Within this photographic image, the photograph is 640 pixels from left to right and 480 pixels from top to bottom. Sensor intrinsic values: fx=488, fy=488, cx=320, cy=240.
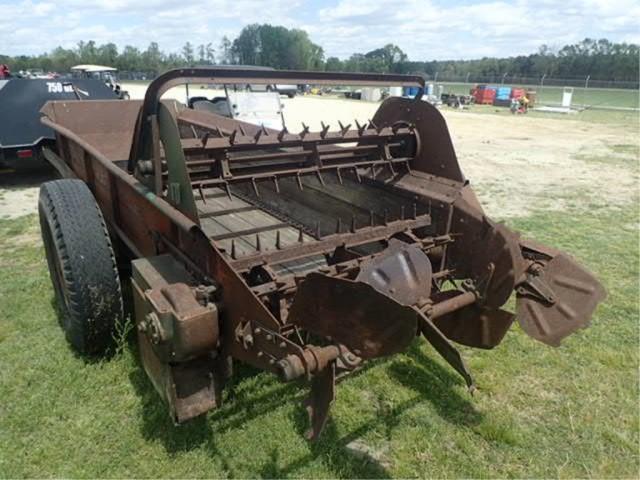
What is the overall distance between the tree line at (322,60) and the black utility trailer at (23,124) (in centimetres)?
4756

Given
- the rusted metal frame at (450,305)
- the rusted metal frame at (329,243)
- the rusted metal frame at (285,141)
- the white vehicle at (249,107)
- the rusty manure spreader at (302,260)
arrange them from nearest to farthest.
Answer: the rusty manure spreader at (302,260) → the rusted metal frame at (450,305) → the rusted metal frame at (329,243) → the rusted metal frame at (285,141) → the white vehicle at (249,107)

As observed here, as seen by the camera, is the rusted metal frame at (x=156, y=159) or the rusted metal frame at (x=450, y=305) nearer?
the rusted metal frame at (x=450, y=305)

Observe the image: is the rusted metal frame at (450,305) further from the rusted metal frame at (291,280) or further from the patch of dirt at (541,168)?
the patch of dirt at (541,168)

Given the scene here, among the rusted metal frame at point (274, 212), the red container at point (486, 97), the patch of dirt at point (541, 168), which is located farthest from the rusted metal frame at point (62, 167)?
the red container at point (486, 97)

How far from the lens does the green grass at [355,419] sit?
7.57 feet

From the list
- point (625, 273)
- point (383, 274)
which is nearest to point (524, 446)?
point (383, 274)

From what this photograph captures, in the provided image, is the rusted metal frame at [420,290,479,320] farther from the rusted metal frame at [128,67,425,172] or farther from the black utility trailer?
the black utility trailer

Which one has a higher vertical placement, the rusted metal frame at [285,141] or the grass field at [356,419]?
the rusted metal frame at [285,141]

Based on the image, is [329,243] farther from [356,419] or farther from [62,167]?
[62,167]

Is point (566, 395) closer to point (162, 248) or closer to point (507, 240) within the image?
point (507, 240)

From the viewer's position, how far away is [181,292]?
202 centimetres

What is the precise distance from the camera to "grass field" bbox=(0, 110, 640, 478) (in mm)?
2309

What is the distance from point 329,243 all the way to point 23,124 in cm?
622

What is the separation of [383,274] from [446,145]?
1.22 metres
